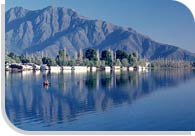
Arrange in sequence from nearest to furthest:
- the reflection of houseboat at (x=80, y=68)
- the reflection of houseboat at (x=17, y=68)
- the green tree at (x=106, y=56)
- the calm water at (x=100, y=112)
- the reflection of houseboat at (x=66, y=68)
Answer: the calm water at (x=100, y=112)
the green tree at (x=106, y=56)
the reflection of houseboat at (x=17, y=68)
the reflection of houseboat at (x=80, y=68)
the reflection of houseboat at (x=66, y=68)

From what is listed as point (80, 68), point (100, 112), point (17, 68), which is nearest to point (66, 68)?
point (80, 68)

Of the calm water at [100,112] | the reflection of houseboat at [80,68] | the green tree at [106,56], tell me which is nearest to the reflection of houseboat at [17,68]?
the reflection of houseboat at [80,68]

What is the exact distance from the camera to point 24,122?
430 cm

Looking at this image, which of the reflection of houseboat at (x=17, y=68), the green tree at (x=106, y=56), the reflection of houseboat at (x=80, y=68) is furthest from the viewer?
the reflection of houseboat at (x=80, y=68)

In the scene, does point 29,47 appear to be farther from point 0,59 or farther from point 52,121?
point 0,59

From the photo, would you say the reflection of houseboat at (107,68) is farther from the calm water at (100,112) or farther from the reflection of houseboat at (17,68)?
the calm water at (100,112)

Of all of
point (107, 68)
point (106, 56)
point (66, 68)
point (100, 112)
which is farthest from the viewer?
point (66, 68)

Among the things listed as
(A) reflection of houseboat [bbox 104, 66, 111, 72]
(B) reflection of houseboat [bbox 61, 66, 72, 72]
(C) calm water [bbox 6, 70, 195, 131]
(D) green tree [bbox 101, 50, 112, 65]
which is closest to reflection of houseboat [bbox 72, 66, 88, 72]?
(B) reflection of houseboat [bbox 61, 66, 72, 72]

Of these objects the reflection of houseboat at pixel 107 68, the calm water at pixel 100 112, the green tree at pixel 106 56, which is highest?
the green tree at pixel 106 56

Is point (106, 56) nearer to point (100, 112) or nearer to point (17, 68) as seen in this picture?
point (17, 68)

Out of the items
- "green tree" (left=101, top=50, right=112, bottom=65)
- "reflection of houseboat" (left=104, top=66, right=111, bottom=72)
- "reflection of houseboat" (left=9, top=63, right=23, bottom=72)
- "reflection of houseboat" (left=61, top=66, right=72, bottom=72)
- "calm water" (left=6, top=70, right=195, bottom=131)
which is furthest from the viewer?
"reflection of houseboat" (left=61, top=66, right=72, bottom=72)

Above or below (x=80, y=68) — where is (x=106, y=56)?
above

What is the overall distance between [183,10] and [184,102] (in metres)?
2.40

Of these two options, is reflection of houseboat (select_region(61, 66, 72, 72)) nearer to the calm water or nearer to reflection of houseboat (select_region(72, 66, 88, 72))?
reflection of houseboat (select_region(72, 66, 88, 72))
